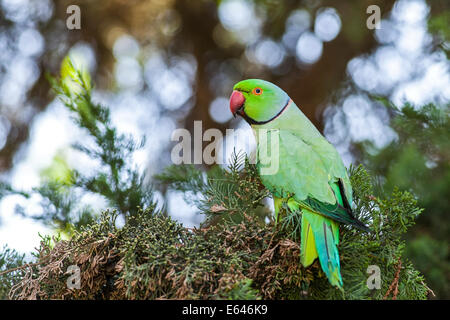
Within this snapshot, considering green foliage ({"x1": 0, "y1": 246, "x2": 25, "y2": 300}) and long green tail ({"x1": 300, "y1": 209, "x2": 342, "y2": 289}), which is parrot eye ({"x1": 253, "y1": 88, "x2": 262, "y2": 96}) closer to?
long green tail ({"x1": 300, "y1": 209, "x2": 342, "y2": 289})

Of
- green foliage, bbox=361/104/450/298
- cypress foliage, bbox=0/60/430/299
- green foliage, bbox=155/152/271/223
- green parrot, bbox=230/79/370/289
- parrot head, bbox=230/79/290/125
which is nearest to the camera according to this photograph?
cypress foliage, bbox=0/60/430/299

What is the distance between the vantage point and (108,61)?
4559 millimetres

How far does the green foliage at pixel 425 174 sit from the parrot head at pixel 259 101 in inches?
24.1

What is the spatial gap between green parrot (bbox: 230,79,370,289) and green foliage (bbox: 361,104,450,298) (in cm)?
37

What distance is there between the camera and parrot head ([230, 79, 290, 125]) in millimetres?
2514

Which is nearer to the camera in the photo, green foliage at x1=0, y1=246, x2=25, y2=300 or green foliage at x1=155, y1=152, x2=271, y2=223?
green foliage at x1=0, y1=246, x2=25, y2=300

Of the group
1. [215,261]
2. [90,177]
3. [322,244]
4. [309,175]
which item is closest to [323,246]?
[322,244]

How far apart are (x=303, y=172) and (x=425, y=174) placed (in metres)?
0.98

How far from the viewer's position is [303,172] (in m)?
2.02

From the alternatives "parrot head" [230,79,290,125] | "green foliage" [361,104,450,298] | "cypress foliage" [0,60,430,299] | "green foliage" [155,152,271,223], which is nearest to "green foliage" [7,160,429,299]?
"cypress foliage" [0,60,430,299]

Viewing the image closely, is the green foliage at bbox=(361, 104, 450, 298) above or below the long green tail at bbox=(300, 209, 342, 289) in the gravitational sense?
above

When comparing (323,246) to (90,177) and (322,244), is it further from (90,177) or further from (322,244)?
(90,177)
